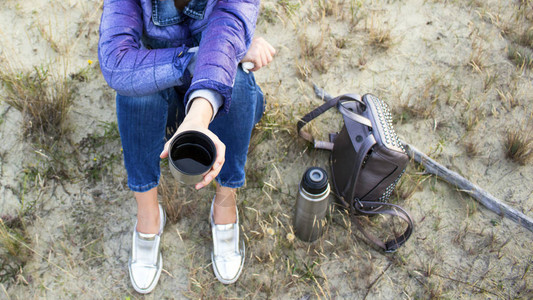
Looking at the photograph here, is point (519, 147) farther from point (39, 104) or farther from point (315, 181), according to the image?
point (39, 104)

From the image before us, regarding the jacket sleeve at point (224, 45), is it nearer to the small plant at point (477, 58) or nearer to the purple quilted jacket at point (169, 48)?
the purple quilted jacket at point (169, 48)

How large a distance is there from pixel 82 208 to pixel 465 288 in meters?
2.41

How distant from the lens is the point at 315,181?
7.58 ft

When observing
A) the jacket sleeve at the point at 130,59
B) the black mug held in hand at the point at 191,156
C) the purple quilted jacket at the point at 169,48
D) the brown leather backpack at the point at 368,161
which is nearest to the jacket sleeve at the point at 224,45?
the purple quilted jacket at the point at 169,48

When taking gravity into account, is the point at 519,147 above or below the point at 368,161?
below

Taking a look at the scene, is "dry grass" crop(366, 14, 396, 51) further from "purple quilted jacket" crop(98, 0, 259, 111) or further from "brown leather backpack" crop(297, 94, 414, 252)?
"purple quilted jacket" crop(98, 0, 259, 111)

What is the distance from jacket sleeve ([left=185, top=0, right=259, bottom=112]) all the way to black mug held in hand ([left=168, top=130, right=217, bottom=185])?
0.86 feet

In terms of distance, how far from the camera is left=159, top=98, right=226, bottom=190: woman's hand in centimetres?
178

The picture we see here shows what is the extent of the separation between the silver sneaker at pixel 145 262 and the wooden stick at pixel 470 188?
5.77ft

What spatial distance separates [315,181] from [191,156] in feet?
2.51

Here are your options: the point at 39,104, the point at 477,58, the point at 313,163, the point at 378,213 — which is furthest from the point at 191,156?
the point at 477,58

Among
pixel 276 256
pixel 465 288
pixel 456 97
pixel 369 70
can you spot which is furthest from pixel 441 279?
pixel 369 70

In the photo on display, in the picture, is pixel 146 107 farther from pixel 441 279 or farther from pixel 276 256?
pixel 441 279

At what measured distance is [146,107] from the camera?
2164mm
